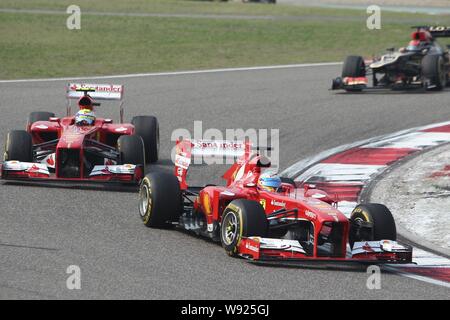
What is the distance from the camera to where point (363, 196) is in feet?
47.7

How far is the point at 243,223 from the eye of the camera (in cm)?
1084

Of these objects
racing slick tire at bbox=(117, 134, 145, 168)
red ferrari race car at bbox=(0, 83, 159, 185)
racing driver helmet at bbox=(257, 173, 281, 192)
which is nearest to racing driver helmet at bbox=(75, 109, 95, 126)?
red ferrari race car at bbox=(0, 83, 159, 185)

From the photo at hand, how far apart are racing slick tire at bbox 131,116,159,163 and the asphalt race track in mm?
275

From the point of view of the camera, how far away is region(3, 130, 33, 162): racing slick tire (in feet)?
49.1

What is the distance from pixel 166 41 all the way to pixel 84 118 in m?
19.7

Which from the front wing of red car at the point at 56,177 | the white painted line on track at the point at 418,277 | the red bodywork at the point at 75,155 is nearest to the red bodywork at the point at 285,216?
the white painted line on track at the point at 418,277

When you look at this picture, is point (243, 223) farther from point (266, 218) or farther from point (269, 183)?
point (269, 183)

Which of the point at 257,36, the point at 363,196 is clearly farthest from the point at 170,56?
the point at 363,196

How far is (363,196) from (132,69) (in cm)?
1587

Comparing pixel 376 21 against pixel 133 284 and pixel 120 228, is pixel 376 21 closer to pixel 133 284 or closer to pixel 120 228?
pixel 120 228

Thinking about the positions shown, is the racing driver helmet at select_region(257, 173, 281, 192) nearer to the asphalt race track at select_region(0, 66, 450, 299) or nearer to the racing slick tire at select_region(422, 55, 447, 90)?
the asphalt race track at select_region(0, 66, 450, 299)

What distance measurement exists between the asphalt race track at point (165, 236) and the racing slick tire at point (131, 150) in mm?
789

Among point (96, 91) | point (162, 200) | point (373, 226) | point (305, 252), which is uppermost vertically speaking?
point (96, 91)

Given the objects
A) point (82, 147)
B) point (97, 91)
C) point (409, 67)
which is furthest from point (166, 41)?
point (82, 147)
